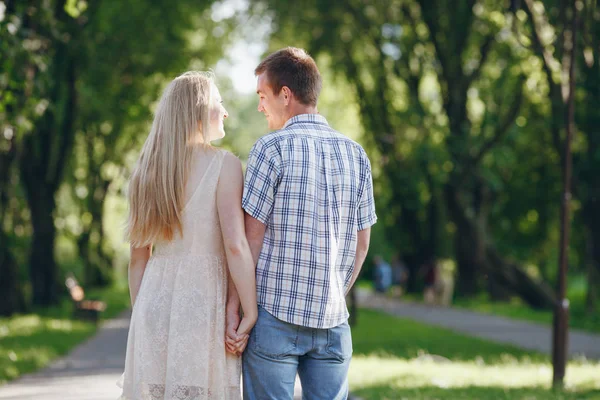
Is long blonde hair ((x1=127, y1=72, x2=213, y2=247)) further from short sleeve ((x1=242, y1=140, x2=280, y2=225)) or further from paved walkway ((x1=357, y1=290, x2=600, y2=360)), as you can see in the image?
paved walkway ((x1=357, y1=290, x2=600, y2=360))

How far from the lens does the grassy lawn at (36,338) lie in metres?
13.6

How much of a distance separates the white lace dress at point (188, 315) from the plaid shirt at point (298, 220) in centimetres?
26

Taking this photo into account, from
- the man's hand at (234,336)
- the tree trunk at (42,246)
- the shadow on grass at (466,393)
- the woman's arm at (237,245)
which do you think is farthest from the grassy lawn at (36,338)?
the woman's arm at (237,245)

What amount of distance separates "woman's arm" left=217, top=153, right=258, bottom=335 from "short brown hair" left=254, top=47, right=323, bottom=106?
1.44 feet

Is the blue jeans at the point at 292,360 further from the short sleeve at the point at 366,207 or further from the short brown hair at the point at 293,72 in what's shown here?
the short brown hair at the point at 293,72

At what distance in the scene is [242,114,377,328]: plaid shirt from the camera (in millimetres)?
4312

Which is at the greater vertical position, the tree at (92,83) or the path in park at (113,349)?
the tree at (92,83)

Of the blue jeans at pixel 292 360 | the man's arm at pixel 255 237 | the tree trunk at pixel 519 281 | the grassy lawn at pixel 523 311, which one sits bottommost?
the grassy lawn at pixel 523 311

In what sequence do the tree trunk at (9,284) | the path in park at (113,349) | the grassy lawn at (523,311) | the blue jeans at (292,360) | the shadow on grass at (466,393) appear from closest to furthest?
the blue jeans at (292,360) → the shadow on grass at (466,393) → the path in park at (113,349) → the tree trunk at (9,284) → the grassy lawn at (523,311)

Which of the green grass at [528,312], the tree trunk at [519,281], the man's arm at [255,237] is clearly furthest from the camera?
the tree trunk at [519,281]

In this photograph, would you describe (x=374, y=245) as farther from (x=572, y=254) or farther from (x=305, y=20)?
(x=305, y=20)

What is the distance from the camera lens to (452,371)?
1320 centimetres

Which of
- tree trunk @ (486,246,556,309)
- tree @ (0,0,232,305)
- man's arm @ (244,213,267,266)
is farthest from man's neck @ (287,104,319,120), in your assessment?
tree trunk @ (486,246,556,309)

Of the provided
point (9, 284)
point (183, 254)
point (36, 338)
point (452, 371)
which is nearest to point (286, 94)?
point (183, 254)
